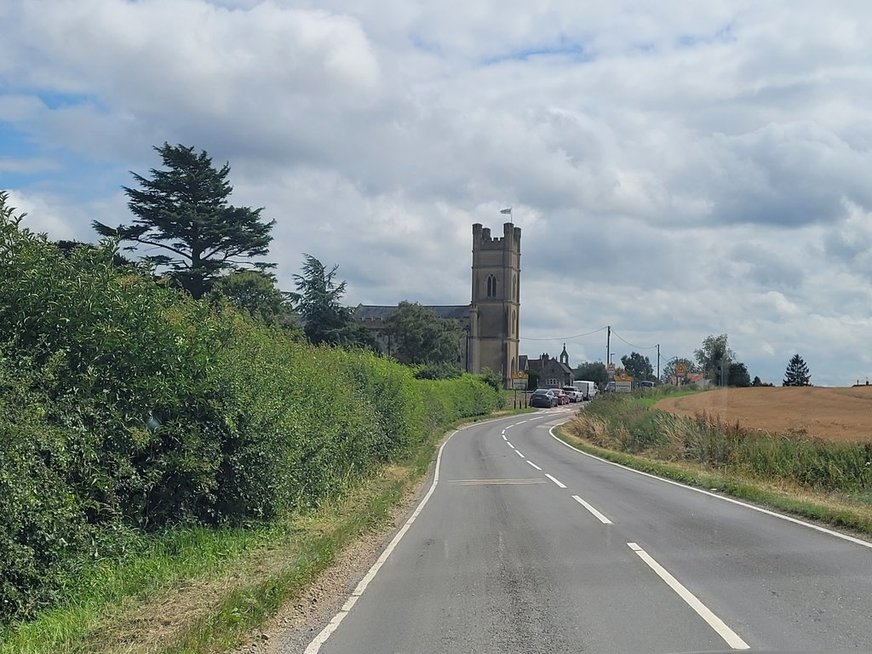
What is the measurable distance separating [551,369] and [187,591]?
484 feet

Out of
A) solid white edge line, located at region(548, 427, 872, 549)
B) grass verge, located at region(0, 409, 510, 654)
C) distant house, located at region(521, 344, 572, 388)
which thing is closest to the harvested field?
solid white edge line, located at region(548, 427, 872, 549)

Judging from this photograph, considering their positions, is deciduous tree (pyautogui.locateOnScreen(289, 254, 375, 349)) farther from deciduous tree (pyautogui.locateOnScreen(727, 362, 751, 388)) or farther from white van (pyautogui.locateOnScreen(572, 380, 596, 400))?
white van (pyautogui.locateOnScreen(572, 380, 596, 400))

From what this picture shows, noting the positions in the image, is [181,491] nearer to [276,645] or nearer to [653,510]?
[276,645]

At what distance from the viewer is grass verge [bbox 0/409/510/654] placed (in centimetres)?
710

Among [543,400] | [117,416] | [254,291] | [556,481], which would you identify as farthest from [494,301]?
[117,416]

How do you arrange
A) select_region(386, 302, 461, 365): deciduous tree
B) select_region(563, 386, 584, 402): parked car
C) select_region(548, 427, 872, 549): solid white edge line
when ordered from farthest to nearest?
select_region(563, 386, 584, 402): parked car < select_region(386, 302, 461, 365): deciduous tree < select_region(548, 427, 872, 549): solid white edge line

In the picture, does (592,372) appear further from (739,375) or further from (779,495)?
(779,495)

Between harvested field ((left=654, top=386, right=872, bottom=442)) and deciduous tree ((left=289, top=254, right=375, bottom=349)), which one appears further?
deciduous tree ((left=289, top=254, right=375, bottom=349))

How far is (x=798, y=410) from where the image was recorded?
111ft

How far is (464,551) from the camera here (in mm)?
11797

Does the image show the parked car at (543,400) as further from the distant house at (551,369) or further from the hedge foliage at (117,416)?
the hedge foliage at (117,416)

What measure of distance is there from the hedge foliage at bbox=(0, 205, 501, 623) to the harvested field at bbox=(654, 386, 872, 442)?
16.4 metres

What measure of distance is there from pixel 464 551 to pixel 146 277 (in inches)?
219

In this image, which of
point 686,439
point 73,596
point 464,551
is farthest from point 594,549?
point 686,439
